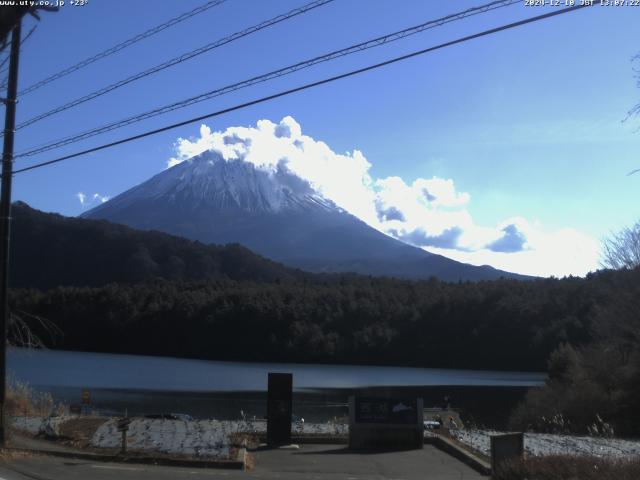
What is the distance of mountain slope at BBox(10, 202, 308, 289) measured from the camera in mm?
156625

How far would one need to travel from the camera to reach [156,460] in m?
14.9

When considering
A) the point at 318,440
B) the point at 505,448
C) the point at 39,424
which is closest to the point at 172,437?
the point at 318,440

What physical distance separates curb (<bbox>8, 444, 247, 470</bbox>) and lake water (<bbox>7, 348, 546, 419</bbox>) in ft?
72.0

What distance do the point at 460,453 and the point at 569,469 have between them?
541cm

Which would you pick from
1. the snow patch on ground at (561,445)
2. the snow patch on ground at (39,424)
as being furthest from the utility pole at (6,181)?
the snow patch on ground at (561,445)

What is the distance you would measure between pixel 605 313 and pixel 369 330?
8193 centimetres

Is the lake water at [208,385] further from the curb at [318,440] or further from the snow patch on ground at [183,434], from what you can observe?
the curb at [318,440]

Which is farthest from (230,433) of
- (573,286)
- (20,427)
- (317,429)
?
(573,286)

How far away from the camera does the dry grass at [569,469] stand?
1055 centimetres

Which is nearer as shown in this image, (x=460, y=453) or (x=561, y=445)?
(x=460, y=453)

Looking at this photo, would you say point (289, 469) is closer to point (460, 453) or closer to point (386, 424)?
point (386, 424)

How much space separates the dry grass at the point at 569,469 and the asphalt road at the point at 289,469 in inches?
81.8

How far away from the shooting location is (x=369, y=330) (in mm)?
121188

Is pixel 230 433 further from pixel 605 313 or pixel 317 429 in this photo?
pixel 605 313
